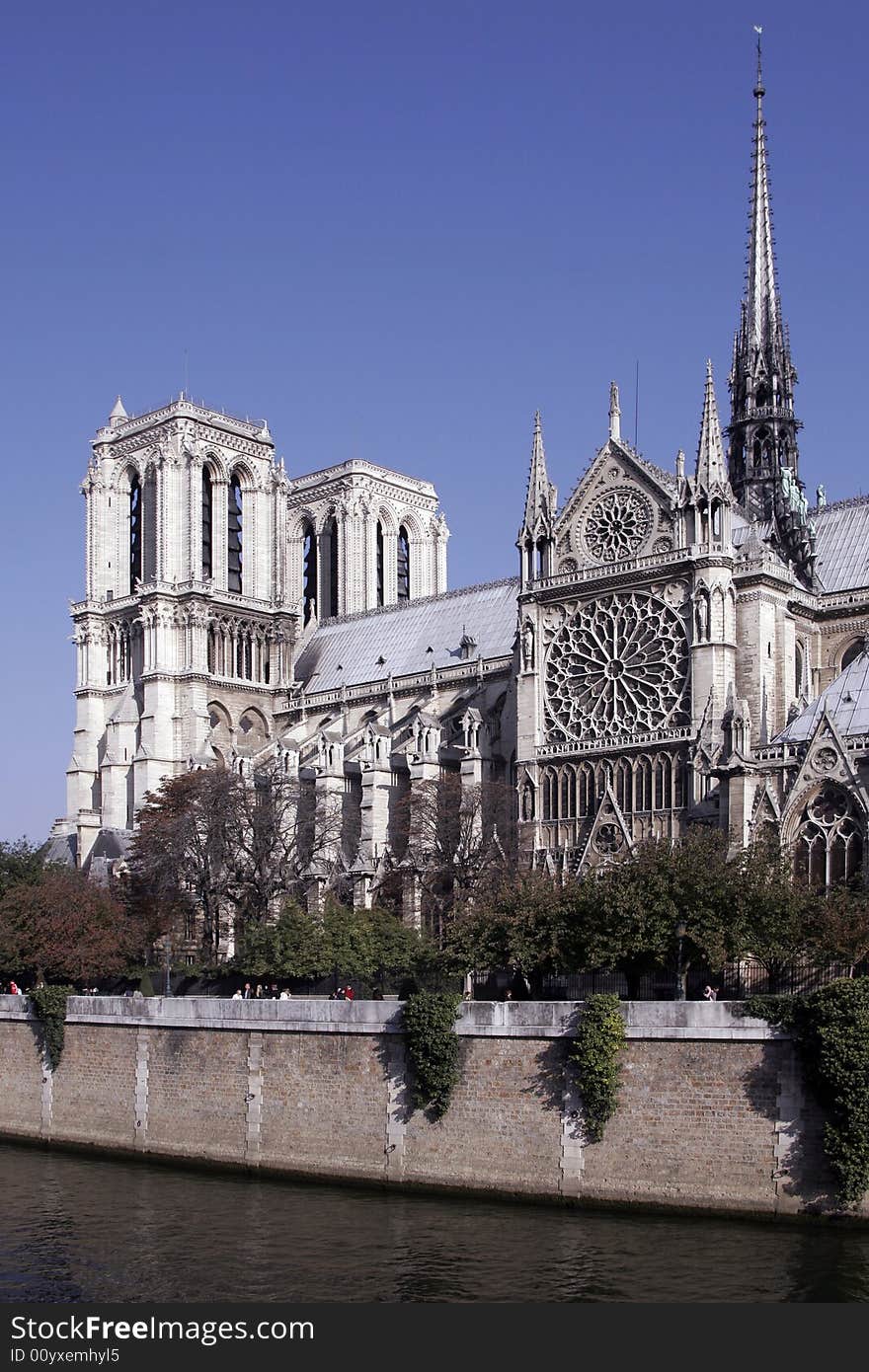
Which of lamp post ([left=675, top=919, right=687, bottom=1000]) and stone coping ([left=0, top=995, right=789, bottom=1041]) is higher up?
lamp post ([left=675, top=919, right=687, bottom=1000])

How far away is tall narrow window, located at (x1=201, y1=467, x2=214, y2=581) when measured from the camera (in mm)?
102412

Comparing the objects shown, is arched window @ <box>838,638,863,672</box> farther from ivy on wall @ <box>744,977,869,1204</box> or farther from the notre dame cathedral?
ivy on wall @ <box>744,977,869,1204</box>

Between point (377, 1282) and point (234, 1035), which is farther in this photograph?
point (234, 1035)

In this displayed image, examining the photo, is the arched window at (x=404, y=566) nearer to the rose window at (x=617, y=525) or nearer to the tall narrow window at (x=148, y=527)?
the tall narrow window at (x=148, y=527)

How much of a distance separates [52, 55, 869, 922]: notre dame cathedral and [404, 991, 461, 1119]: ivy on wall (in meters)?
16.4

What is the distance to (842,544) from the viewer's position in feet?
251

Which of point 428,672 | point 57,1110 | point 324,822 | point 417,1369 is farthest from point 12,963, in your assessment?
point 417,1369

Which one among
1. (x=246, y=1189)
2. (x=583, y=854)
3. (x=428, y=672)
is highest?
(x=428, y=672)

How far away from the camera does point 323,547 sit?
370 ft

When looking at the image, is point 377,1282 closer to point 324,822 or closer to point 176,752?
point 324,822

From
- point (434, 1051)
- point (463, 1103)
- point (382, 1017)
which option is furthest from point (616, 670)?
point (463, 1103)

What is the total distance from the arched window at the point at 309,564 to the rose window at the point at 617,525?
41204mm

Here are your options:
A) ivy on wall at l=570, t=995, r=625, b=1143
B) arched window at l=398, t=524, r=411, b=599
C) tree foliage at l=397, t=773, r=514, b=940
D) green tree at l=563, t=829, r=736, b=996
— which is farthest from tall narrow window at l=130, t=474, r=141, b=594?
ivy on wall at l=570, t=995, r=625, b=1143

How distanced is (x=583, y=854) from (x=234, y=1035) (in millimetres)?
22926
